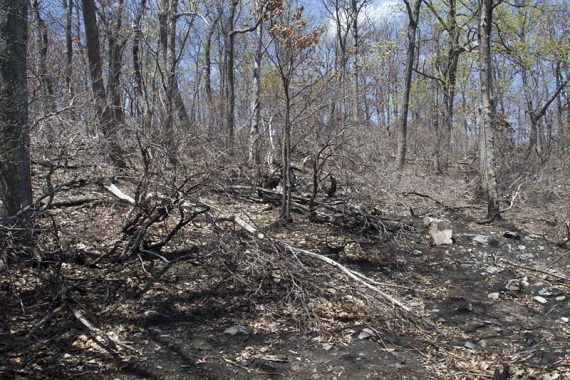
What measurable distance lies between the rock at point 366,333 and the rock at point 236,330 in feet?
3.39

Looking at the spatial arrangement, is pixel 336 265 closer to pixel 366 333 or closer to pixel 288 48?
pixel 366 333

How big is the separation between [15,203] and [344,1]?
20.2m

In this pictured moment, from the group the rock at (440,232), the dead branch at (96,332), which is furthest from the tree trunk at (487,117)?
the dead branch at (96,332)

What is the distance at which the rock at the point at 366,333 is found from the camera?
4434 millimetres

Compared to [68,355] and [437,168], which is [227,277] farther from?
[437,168]

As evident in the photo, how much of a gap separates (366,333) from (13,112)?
12.9 ft

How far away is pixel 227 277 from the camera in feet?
16.9

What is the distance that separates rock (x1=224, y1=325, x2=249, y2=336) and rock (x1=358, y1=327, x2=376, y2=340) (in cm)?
103

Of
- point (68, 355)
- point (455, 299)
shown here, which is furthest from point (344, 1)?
point (68, 355)

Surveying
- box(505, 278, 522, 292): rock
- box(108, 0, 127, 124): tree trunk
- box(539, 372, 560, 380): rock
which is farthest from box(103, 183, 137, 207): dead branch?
Answer: box(505, 278, 522, 292): rock

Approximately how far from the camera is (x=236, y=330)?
4371mm

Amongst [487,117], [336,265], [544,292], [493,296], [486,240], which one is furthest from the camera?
[487,117]

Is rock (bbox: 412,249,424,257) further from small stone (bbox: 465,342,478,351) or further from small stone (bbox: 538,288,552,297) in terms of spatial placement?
small stone (bbox: 465,342,478,351)

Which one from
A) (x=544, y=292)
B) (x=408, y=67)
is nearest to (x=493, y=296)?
(x=544, y=292)
